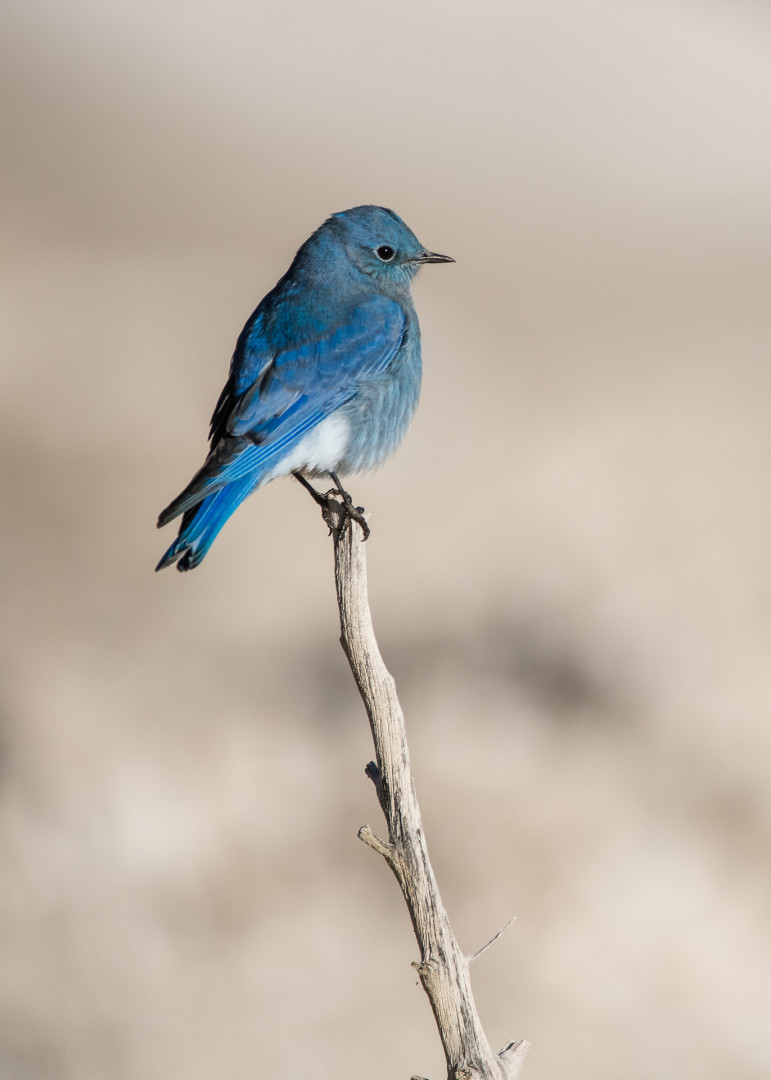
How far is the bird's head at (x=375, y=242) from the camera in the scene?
4.54 meters

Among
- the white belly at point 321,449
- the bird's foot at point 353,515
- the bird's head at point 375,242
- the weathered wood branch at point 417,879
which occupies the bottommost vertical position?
the weathered wood branch at point 417,879

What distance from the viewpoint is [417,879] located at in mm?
2797

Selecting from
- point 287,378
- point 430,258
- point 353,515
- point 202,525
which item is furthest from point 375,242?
point 202,525

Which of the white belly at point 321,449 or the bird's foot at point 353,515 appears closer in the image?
the bird's foot at point 353,515

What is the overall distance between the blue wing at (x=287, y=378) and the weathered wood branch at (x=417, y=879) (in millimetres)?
908

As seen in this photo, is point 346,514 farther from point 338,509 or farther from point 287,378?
point 287,378

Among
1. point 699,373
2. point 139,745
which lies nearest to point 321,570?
point 139,745

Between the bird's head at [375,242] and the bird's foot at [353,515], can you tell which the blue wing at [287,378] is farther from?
the bird's foot at [353,515]

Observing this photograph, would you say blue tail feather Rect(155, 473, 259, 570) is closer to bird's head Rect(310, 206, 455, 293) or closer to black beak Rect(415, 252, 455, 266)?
bird's head Rect(310, 206, 455, 293)

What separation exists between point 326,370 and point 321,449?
28 cm

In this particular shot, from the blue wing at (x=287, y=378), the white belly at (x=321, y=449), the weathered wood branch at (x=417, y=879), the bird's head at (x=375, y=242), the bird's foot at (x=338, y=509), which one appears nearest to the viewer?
the weathered wood branch at (x=417, y=879)

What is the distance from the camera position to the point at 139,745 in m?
6.20

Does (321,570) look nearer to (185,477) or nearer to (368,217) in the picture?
(185,477)

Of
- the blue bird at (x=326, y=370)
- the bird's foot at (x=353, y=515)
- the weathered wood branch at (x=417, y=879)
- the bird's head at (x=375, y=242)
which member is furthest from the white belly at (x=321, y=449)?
the weathered wood branch at (x=417, y=879)
